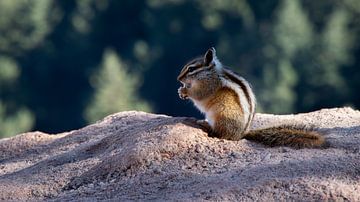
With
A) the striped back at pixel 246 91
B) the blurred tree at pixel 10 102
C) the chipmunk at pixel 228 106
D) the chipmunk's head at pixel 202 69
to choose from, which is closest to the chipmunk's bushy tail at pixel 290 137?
the chipmunk at pixel 228 106

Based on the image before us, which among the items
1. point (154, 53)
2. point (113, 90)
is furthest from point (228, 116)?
point (154, 53)

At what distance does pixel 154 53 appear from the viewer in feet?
269

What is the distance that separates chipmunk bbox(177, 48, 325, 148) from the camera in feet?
30.0

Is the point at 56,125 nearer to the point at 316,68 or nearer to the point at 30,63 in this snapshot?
the point at 30,63

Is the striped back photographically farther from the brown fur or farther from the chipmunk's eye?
the chipmunk's eye

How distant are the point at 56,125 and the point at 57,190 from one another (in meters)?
69.5

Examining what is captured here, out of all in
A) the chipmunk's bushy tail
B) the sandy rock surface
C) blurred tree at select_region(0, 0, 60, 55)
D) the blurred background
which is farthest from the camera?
blurred tree at select_region(0, 0, 60, 55)

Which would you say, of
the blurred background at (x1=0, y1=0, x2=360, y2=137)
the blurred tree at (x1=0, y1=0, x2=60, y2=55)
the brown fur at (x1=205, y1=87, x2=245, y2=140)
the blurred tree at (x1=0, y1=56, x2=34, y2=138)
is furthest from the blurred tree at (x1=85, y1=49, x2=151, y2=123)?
the brown fur at (x1=205, y1=87, x2=245, y2=140)

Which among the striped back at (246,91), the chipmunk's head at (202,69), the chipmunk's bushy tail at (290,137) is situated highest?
the chipmunk's head at (202,69)

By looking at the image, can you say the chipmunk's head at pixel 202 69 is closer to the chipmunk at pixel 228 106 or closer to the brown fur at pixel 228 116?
the chipmunk at pixel 228 106

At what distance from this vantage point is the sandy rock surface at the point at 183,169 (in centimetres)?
798

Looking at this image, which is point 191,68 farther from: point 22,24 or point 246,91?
point 22,24

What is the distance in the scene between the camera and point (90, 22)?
8850cm

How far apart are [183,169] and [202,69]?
128 cm
